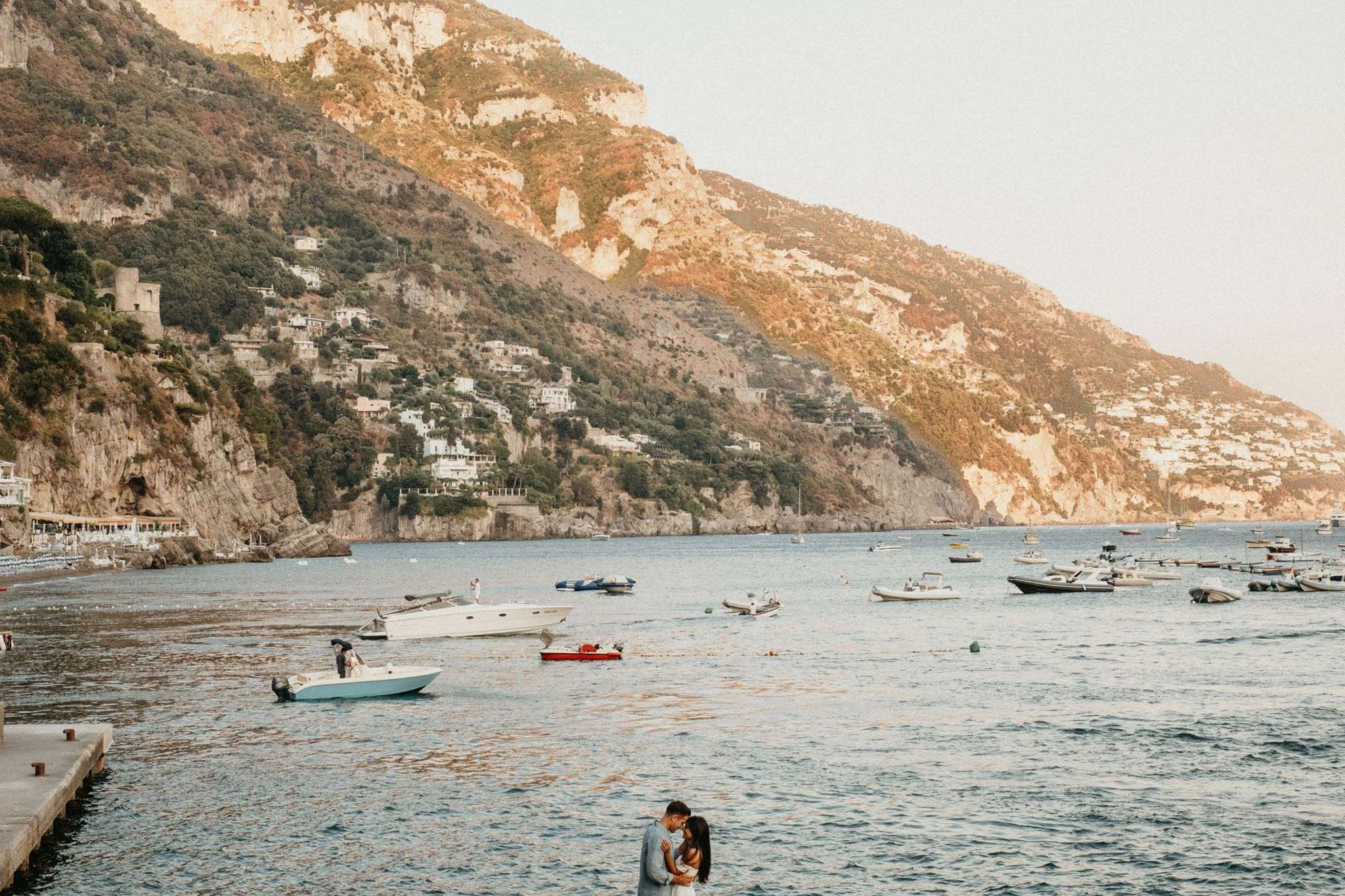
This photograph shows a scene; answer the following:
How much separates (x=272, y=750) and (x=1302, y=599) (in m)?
62.7

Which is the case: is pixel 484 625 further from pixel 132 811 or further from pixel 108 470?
pixel 108 470

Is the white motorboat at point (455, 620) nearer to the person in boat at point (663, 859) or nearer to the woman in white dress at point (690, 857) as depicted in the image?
the person in boat at point (663, 859)

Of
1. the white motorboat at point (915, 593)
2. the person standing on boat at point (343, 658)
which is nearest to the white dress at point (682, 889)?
the person standing on boat at point (343, 658)

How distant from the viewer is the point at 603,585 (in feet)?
281

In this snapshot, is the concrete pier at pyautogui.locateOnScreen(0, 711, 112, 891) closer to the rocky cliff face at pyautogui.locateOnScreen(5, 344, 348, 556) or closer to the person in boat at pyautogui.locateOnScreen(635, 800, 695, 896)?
the person in boat at pyautogui.locateOnScreen(635, 800, 695, 896)

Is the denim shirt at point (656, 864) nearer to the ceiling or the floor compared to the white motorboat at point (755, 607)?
nearer to the ceiling

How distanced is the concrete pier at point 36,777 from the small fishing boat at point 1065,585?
65408mm

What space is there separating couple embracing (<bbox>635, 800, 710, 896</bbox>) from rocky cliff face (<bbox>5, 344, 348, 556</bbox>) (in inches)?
3619

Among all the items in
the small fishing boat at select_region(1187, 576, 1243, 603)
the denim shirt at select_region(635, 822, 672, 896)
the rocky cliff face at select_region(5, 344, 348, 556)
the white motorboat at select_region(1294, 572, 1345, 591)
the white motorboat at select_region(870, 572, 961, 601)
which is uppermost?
the rocky cliff face at select_region(5, 344, 348, 556)

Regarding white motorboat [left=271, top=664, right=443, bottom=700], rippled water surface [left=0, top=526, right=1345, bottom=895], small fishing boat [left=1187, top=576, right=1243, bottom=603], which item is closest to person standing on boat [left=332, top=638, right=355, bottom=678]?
white motorboat [left=271, top=664, right=443, bottom=700]

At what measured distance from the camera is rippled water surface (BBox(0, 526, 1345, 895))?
20312mm

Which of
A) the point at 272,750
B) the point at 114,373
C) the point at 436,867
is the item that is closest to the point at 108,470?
the point at 114,373

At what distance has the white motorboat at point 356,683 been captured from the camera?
36.6 m

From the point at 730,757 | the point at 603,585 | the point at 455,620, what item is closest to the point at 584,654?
the point at 455,620
